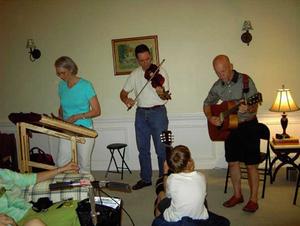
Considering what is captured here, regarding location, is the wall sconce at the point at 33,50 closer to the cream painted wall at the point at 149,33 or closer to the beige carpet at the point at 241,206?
the cream painted wall at the point at 149,33

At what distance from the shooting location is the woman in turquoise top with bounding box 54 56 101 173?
10.7ft

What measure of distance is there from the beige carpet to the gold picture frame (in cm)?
159

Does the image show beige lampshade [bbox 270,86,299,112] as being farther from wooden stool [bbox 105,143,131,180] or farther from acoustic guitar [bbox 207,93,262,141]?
wooden stool [bbox 105,143,131,180]

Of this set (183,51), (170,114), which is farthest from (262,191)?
(183,51)

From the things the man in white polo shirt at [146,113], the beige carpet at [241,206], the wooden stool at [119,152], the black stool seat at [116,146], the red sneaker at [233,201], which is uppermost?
the man in white polo shirt at [146,113]

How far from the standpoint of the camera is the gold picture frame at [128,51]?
4.53 meters

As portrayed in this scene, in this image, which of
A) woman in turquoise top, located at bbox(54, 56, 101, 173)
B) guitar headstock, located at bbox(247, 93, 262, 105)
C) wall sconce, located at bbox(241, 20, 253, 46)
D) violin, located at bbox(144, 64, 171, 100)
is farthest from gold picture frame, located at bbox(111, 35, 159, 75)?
guitar headstock, located at bbox(247, 93, 262, 105)

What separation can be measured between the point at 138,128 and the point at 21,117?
1478mm

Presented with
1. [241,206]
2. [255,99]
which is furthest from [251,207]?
[255,99]

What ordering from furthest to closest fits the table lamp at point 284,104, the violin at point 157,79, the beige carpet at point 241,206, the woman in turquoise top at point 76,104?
the table lamp at point 284,104 < the violin at point 157,79 < the woman in turquoise top at point 76,104 < the beige carpet at point 241,206

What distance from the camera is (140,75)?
3924 mm

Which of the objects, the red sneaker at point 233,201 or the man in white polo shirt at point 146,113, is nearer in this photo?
the red sneaker at point 233,201

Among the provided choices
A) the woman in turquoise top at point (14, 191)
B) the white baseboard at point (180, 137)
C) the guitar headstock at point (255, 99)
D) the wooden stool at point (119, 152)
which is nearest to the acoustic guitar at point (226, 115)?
the guitar headstock at point (255, 99)

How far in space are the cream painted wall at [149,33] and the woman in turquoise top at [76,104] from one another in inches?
55.4
